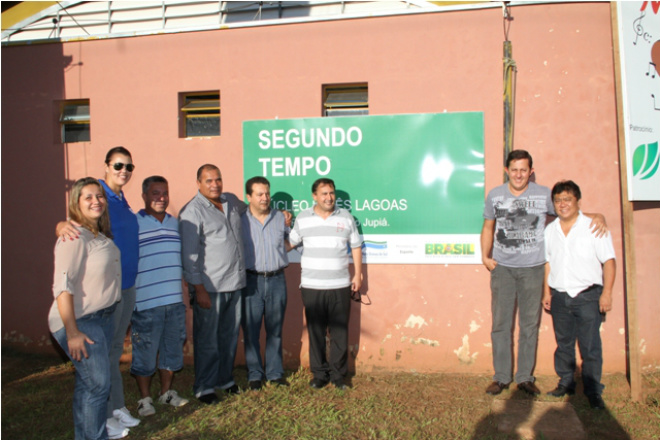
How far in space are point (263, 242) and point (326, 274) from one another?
618 millimetres

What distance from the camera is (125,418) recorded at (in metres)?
3.79

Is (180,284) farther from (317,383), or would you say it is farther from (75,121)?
(75,121)

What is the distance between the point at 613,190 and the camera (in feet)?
15.2

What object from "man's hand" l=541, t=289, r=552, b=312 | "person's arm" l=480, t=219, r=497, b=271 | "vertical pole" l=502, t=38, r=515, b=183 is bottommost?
"man's hand" l=541, t=289, r=552, b=312

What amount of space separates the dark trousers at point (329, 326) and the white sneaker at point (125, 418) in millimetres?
1524

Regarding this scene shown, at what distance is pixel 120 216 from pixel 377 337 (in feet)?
8.73

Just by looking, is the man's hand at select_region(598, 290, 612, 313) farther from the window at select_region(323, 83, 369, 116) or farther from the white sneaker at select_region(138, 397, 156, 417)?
the white sneaker at select_region(138, 397, 156, 417)

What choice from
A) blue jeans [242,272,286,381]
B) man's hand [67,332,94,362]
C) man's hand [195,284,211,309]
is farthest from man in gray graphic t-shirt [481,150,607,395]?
man's hand [67,332,94,362]

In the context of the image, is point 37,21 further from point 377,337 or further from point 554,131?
point 554,131

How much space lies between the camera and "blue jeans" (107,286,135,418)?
3.64 metres

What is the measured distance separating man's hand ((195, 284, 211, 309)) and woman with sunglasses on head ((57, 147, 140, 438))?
1.67 feet

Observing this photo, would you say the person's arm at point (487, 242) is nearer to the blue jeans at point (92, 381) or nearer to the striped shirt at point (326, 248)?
the striped shirt at point (326, 248)

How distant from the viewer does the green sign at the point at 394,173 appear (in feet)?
15.7

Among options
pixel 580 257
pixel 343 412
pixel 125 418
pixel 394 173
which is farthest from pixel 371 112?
pixel 125 418
